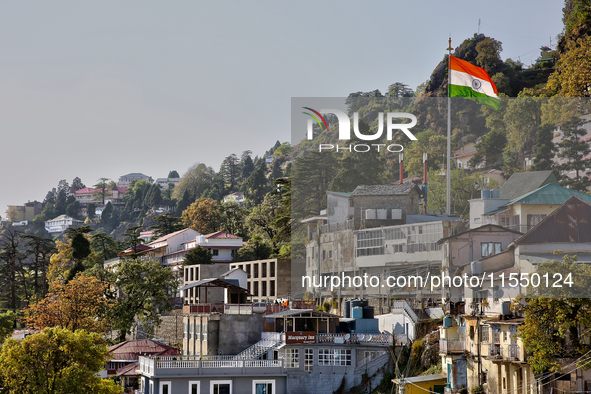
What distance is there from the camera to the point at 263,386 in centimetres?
3231

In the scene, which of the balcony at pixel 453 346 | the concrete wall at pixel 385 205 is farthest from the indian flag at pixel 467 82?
the balcony at pixel 453 346

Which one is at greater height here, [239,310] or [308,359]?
[239,310]

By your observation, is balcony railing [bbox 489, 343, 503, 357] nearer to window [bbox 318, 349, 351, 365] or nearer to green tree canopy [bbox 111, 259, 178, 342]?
window [bbox 318, 349, 351, 365]

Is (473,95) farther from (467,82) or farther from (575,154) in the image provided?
(575,154)

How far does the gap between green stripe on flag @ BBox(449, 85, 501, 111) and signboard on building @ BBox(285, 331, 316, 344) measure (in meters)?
15.1

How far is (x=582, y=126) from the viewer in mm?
18406

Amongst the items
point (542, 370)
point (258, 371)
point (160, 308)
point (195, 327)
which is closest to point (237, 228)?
point (160, 308)

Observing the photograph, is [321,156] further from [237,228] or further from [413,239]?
[237,228]

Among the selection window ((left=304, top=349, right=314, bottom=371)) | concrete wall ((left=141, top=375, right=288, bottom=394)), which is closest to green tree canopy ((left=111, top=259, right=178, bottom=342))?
concrete wall ((left=141, top=375, right=288, bottom=394))

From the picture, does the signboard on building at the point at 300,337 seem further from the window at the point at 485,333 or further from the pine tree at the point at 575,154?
the pine tree at the point at 575,154

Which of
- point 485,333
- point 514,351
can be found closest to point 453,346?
point 485,333

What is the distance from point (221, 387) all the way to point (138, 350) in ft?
27.0

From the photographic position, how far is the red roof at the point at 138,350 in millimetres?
38312

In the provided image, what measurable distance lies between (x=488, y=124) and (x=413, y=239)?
359cm
